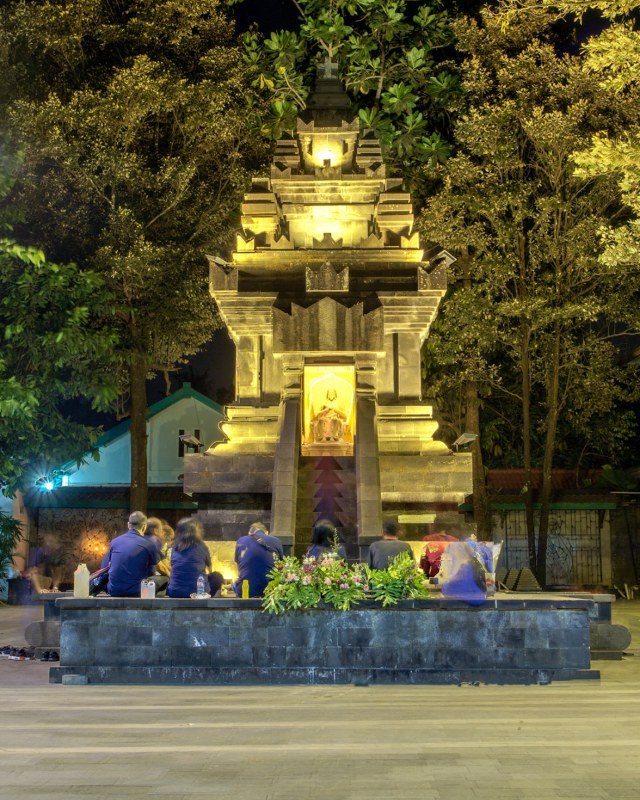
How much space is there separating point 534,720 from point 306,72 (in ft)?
82.3

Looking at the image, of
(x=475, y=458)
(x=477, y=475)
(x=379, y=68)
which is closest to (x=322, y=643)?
(x=477, y=475)

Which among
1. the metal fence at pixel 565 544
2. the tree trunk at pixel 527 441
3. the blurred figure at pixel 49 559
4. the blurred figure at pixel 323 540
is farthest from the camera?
the metal fence at pixel 565 544

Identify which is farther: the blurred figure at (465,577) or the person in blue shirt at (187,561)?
the person in blue shirt at (187,561)

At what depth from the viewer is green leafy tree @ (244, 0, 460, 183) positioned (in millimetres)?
28016

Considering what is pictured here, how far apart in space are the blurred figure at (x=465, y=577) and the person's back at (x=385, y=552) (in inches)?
24.4

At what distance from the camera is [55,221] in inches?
990

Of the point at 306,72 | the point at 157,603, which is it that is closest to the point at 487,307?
the point at 306,72

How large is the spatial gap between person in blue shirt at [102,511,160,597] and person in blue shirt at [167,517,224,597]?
1.12 ft

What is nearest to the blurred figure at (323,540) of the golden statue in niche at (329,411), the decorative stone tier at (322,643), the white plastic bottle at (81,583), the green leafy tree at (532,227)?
the decorative stone tier at (322,643)

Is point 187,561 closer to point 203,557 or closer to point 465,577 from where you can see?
point 203,557

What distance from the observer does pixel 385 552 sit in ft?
38.8

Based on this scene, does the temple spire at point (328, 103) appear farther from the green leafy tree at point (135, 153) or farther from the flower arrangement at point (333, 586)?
the flower arrangement at point (333, 586)

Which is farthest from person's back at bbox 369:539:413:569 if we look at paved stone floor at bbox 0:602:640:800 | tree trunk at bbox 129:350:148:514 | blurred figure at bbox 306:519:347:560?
tree trunk at bbox 129:350:148:514

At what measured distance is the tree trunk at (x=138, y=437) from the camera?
82.8ft
